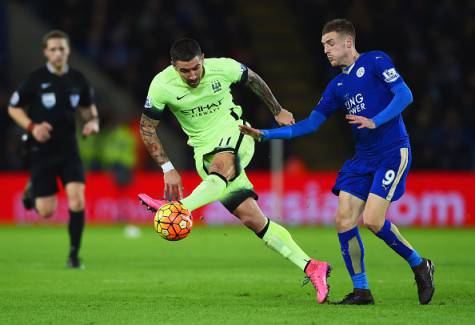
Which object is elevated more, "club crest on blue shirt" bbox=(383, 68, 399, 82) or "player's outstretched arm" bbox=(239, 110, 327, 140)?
"club crest on blue shirt" bbox=(383, 68, 399, 82)

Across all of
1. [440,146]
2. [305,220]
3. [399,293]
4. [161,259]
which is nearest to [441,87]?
[440,146]

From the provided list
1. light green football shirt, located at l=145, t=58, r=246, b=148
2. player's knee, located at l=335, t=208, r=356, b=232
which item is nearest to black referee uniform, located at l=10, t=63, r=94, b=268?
light green football shirt, located at l=145, t=58, r=246, b=148

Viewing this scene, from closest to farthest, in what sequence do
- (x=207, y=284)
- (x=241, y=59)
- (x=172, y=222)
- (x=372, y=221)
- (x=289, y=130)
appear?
(x=172, y=222)
(x=372, y=221)
(x=289, y=130)
(x=207, y=284)
(x=241, y=59)

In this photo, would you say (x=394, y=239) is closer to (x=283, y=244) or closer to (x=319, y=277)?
(x=319, y=277)

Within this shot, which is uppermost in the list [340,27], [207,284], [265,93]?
[340,27]

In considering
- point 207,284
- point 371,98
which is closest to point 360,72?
point 371,98

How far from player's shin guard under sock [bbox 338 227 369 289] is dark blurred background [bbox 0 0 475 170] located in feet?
39.7

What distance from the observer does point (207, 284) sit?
31.8ft

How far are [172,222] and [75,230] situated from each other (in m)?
3.82

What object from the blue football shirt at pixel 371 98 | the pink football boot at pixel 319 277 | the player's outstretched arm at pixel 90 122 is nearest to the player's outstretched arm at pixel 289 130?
the blue football shirt at pixel 371 98

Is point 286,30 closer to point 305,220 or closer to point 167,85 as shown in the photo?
point 305,220

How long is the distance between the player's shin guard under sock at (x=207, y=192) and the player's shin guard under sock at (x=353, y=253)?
41.3 inches

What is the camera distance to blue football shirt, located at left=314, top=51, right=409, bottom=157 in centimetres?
798

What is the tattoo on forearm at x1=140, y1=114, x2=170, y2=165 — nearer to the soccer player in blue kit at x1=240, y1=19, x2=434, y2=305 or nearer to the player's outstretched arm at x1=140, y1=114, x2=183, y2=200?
the player's outstretched arm at x1=140, y1=114, x2=183, y2=200
